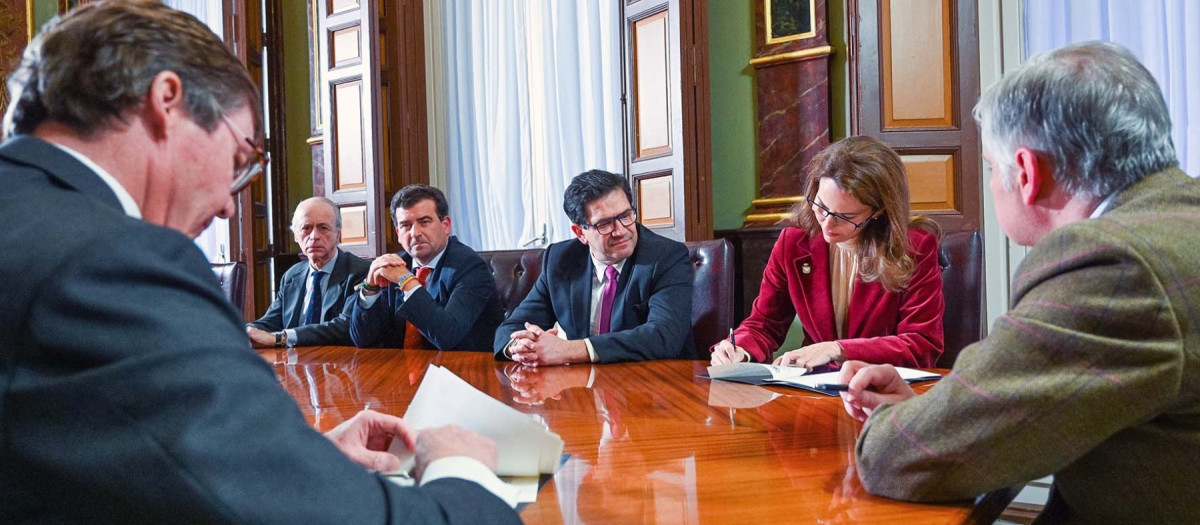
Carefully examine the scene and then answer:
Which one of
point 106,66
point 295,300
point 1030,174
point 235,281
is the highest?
point 106,66

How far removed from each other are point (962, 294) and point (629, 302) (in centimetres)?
91

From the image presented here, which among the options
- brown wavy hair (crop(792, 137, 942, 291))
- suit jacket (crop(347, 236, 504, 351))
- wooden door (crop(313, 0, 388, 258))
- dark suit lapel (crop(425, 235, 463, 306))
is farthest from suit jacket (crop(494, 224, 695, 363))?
wooden door (crop(313, 0, 388, 258))

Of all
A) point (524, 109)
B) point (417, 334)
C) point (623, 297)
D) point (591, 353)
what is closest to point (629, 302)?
point (623, 297)

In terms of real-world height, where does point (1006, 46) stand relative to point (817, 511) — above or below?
above

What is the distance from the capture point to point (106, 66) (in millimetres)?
784

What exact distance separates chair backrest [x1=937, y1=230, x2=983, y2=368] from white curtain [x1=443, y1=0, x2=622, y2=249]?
9.03ft

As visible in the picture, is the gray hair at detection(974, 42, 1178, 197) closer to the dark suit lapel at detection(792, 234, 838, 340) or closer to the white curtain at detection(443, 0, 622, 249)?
the dark suit lapel at detection(792, 234, 838, 340)

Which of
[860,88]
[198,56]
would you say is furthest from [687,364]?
[860,88]

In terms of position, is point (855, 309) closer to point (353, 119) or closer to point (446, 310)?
point (446, 310)

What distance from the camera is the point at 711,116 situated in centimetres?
445

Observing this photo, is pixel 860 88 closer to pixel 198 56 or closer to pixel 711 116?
pixel 711 116

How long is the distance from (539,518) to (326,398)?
969 millimetres

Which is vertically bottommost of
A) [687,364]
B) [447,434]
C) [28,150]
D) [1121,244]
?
[687,364]

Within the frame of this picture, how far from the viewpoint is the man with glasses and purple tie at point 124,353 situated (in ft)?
2.07
